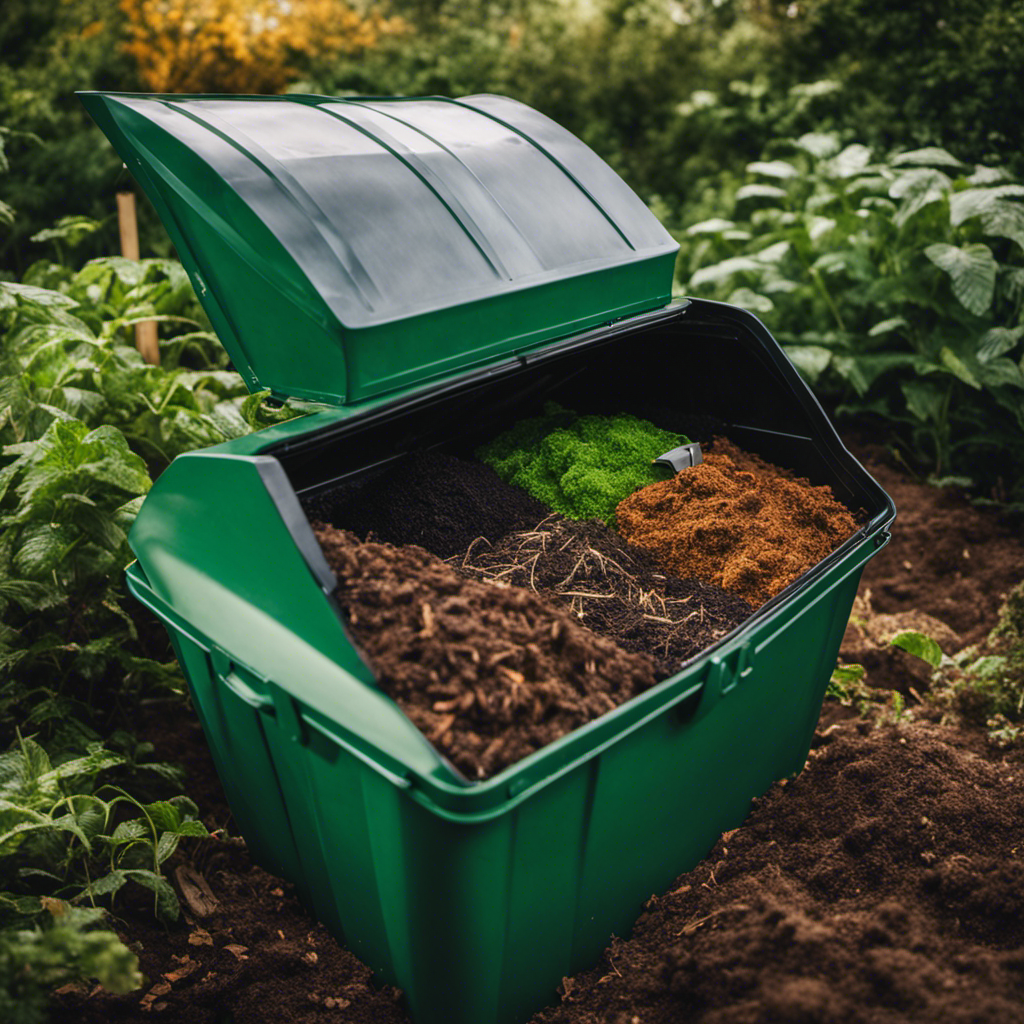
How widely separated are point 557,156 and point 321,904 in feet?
7.31

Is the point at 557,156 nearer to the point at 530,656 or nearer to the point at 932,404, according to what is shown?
the point at 530,656

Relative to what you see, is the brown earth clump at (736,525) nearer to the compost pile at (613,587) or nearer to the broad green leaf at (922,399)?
the compost pile at (613,587)

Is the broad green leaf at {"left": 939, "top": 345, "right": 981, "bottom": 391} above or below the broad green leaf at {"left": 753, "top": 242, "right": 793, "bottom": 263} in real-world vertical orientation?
below

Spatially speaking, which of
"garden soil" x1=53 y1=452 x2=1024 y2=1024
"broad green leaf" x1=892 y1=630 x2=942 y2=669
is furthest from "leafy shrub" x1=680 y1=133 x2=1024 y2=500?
"garden soil" x1=53 y1=452 x2=1024 y2=1024

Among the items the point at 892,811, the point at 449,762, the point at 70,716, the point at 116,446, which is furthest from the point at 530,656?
the point at 70,716

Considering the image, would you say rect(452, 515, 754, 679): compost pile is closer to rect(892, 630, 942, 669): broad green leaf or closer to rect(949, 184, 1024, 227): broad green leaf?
rect(892, 630, 942, 669): broad green leaf

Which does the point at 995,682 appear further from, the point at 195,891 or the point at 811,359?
the point at 195,891

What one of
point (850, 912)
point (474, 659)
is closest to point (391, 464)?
point (474, 659)

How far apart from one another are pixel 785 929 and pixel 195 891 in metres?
1.48

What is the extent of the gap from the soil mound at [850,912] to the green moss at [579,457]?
97cm

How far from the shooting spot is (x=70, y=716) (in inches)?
96.3

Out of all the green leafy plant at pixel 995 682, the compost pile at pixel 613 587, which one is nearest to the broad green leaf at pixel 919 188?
the green leafy plant at pixel 995 682

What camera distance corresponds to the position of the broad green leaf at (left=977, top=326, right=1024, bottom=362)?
12.9ft

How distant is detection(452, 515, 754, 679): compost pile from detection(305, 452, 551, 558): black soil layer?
7 centimetres
